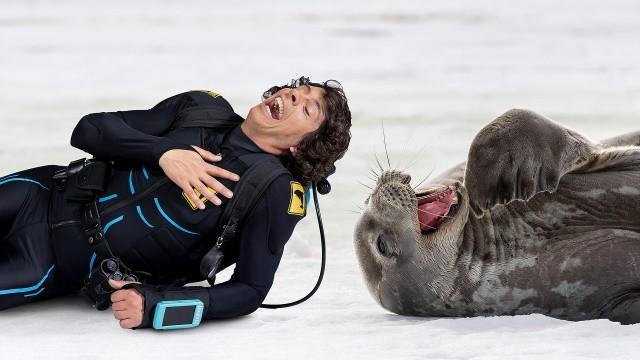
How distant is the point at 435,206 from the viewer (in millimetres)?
3957

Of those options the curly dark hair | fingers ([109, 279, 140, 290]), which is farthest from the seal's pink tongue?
fingers ([109, 279, 140, 290])

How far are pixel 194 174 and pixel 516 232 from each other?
1.11 meters

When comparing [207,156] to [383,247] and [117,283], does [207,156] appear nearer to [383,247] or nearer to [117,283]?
[117,283]

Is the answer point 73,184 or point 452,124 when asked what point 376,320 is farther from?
point 452,124

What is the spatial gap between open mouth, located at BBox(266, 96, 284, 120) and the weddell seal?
1.51 ft

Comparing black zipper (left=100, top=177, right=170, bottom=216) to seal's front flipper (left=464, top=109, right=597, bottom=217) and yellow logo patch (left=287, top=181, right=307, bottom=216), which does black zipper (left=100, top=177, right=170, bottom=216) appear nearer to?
yellow logo patch (left=287, top=181, right=307, bottom=216)

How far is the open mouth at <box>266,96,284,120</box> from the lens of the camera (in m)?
3.72

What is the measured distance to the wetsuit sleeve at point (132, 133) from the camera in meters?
3.70

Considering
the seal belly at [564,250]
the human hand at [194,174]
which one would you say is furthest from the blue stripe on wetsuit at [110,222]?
the seal belly at [564,250]

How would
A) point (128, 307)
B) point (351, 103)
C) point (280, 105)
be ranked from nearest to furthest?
point (128, 307), point (280, 105), point (351, 103)

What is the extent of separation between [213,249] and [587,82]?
5534 mm

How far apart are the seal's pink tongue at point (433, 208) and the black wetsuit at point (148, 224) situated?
47 cm

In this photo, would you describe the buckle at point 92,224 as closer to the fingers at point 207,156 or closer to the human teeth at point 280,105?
the fingers at point 207,156

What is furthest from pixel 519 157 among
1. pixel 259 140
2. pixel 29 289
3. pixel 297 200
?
pixel 29 289
